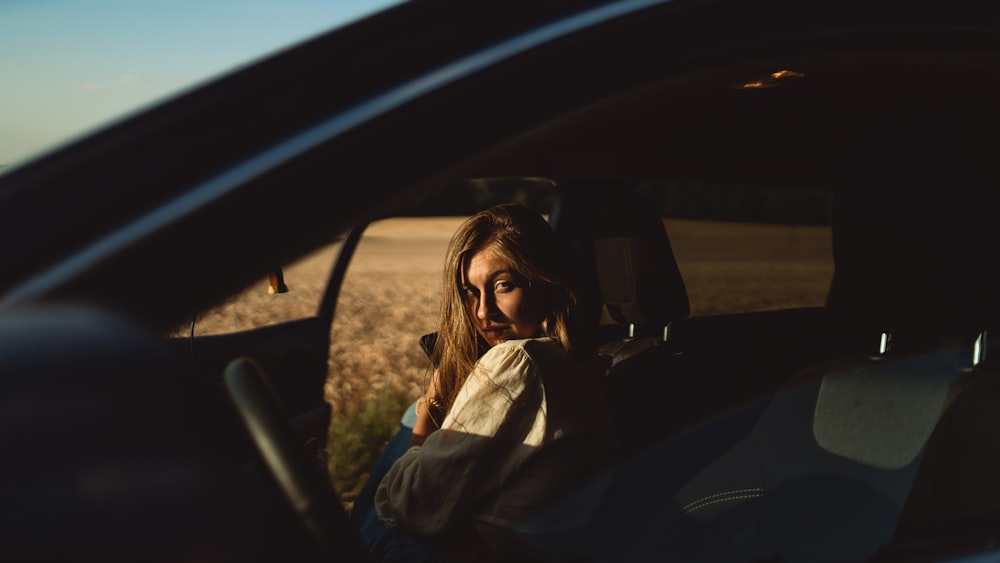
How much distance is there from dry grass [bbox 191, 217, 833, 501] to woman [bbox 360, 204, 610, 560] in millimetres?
471

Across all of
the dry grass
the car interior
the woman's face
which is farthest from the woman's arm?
the dry grass

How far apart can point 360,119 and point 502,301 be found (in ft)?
3.40

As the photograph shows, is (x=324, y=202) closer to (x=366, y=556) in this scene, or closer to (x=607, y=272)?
(x=366, y=556)

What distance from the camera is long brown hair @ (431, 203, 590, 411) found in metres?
1.80

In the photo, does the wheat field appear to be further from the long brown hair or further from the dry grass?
the long brown hair

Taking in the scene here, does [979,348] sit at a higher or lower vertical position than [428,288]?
higher

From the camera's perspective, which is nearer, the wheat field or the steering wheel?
the steering wheel

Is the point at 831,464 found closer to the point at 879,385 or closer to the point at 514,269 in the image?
the point at 879,385

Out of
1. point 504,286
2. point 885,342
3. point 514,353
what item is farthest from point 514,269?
point 885,342

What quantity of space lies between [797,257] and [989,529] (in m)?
13.8

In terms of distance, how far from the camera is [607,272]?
2.75 meters

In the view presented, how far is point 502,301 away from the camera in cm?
183

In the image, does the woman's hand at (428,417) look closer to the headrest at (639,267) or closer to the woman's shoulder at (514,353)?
the woman's shoulder at (514,353)

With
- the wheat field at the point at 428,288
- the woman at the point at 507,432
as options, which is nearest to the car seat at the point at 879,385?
the woman at the point at 507,432
